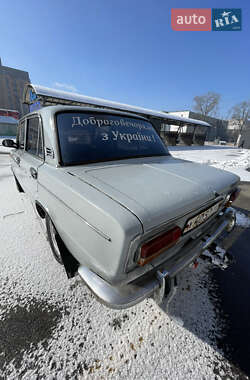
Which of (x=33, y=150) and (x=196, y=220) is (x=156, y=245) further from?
(x=33, y=150)

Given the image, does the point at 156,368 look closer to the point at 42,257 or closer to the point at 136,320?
the point at 136,320

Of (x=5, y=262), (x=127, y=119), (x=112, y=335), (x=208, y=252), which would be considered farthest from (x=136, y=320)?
(x=127, y=119)

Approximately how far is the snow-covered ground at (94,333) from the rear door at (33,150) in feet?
3.54

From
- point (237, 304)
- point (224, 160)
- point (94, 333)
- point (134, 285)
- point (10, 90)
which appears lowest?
point (237, 304)

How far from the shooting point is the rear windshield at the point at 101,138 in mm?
1650

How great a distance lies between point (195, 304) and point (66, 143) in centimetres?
219

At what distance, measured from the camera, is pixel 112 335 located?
140 cm

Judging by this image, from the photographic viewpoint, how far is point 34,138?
218cm

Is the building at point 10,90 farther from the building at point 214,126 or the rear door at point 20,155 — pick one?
the rear door at point 20,155

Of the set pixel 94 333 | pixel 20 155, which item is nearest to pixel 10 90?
pixel 20 155

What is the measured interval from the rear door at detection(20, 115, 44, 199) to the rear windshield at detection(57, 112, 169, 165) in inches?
14.9

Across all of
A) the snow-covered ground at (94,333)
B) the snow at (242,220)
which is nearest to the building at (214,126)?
the snow at (242,220)

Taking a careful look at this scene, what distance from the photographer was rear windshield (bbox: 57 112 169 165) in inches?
64.9

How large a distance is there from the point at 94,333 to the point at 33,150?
225 cm
